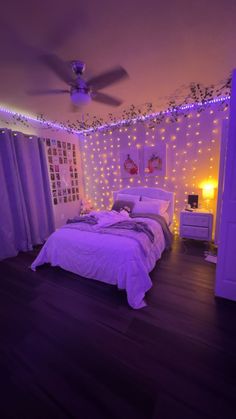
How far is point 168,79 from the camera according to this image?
2463 mm

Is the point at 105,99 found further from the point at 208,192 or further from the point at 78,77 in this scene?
the point at 208,192

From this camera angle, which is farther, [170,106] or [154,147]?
[154,147]

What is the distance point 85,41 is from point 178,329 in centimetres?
293

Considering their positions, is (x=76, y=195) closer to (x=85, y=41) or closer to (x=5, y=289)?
Answer: (x=5, y=289)

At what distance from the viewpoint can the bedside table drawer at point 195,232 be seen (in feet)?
11.6

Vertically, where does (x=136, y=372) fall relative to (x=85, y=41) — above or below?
below

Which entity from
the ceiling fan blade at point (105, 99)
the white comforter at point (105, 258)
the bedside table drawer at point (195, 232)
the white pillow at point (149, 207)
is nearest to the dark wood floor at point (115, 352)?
the white comforter at point (105, 258)

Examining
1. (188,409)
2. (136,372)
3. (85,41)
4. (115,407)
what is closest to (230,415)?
(188,409)

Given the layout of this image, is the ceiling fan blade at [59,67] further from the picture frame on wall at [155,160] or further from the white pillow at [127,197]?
the white pillow at [127,197]

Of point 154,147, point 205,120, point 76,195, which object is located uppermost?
point 205,120

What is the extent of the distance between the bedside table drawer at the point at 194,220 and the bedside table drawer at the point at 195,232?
0.26 feet

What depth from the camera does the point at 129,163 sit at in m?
4.48

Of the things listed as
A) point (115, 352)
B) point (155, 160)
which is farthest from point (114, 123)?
point (115, 352)

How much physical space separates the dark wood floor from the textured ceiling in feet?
9.03
